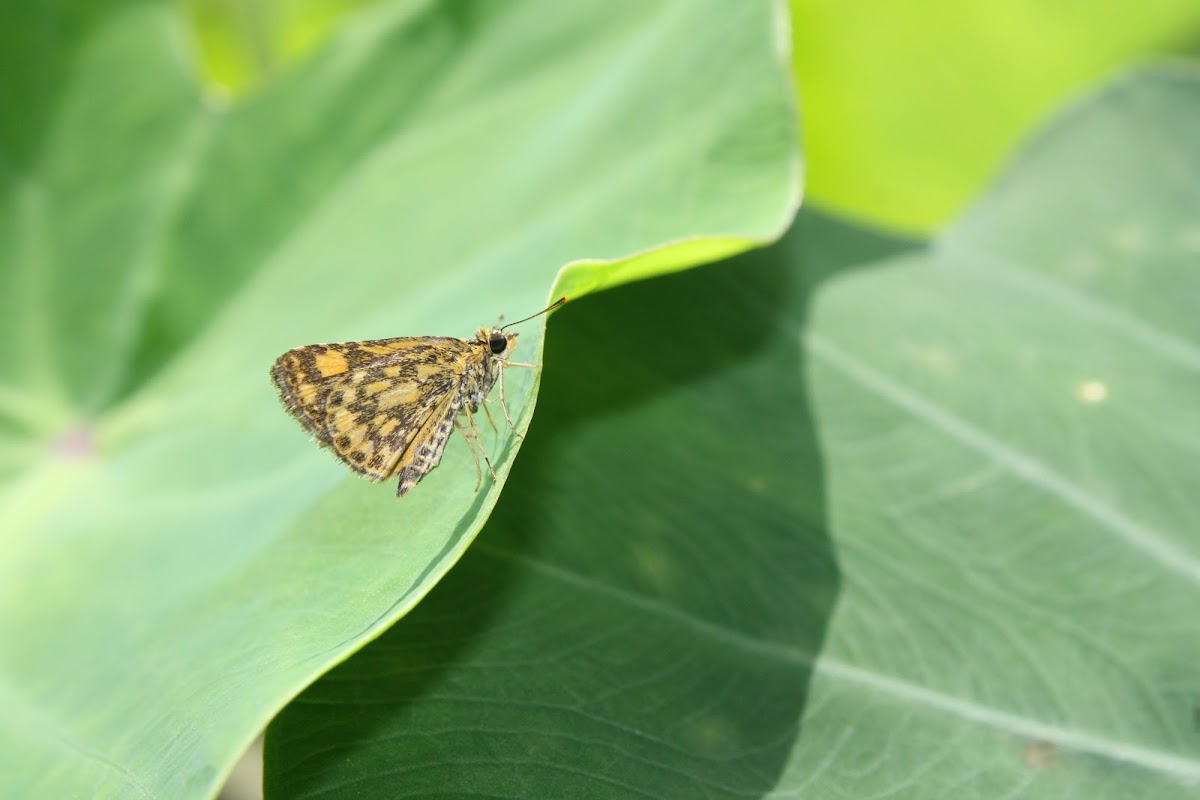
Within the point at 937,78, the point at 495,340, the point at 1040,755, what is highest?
the point at 495,340

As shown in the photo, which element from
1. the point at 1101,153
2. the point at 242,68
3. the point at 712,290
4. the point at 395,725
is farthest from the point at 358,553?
the point at 242,68

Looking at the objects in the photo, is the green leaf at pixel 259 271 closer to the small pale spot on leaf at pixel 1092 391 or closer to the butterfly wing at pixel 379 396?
the butterfly wing at pixel 379 396

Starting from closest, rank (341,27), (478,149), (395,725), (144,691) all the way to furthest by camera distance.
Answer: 1. (395,725)
2. (144,691)
3. (478,149)
4. (341,27)

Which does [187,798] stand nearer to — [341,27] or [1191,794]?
[1191,794]

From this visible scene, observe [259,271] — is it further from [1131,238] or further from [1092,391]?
[1131,238]

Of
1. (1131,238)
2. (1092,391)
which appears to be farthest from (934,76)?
(1092,391)

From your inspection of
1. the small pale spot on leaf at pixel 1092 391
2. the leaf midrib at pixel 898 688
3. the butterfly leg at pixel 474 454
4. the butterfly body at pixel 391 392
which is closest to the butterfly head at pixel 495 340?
the butterfly body at pixel 391 392
